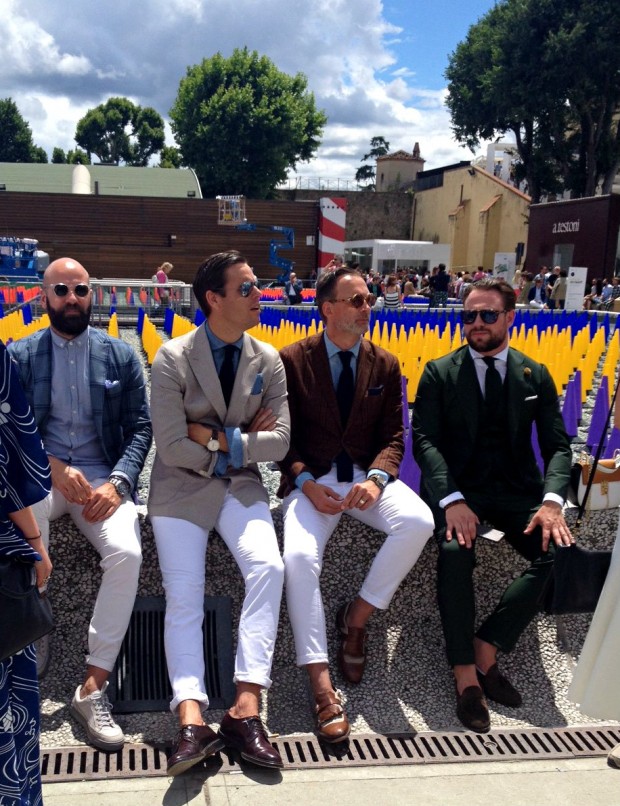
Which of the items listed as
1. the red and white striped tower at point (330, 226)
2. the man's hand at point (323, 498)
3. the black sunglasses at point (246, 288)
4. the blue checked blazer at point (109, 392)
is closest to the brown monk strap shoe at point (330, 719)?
the man's hand at point (323, 498)

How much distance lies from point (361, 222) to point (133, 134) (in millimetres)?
35580

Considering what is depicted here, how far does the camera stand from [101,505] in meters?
3.13

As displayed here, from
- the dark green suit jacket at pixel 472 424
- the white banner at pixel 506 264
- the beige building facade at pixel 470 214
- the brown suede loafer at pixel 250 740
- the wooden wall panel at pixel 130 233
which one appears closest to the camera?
the brown suede loafer at pixel 250 740

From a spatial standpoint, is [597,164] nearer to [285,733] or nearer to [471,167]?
[471,167]

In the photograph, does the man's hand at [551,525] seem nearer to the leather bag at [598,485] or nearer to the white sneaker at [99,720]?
the leather bag at [598,485]

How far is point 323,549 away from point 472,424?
0.98 m

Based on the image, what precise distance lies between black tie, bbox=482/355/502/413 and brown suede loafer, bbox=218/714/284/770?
188 cm

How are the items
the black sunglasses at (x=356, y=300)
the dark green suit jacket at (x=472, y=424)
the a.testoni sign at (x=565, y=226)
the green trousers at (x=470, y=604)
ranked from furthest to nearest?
the a.testoni sign at (x=565, y=226) < the black sunglasses at (x=356, y=300) < the dark green suit jacket at (x=472, y=424) < the green trousers at (x=470, y=604)

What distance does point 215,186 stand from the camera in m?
51.2

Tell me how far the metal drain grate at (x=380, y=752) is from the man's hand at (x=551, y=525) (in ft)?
2.66

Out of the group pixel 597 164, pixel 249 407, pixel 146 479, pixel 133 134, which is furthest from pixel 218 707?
pixel 133 134

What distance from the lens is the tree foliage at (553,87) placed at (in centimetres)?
3588

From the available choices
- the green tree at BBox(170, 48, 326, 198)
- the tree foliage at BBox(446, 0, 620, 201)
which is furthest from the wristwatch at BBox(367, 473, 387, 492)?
the green tree at BBox(170, 48, 326, 198)

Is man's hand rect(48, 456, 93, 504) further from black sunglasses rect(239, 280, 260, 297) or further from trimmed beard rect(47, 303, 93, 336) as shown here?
black sunglasses rect(239, 280, 260, 297)
